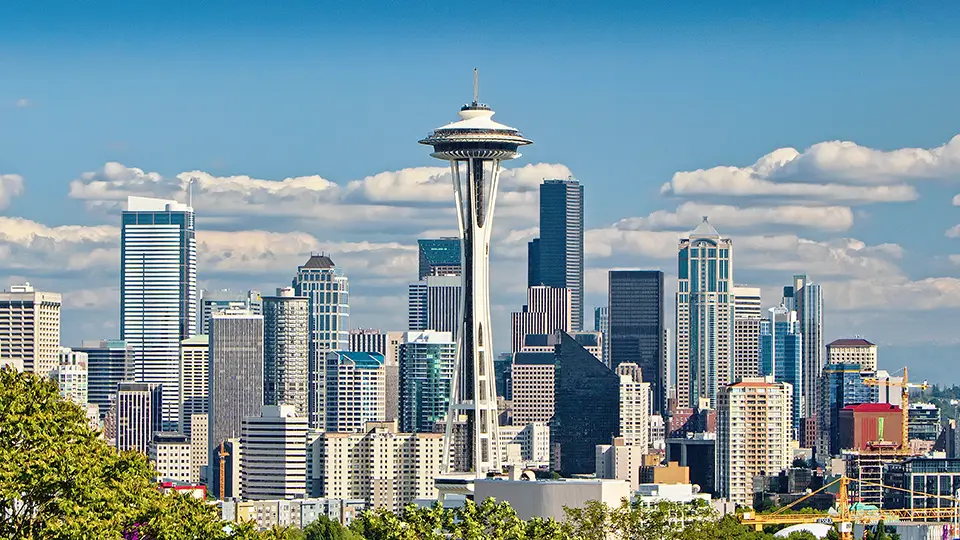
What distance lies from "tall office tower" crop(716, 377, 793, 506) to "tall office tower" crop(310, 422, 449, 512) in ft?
80.7

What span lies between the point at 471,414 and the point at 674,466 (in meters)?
40.6

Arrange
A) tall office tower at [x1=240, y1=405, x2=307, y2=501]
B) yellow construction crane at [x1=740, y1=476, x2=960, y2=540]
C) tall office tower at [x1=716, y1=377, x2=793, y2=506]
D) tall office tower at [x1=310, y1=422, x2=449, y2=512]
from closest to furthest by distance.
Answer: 1. yellow construction crane at [x1=740, y1=476, x2=960, y2=540]
2. tall office tower at [x1=310, y1=422, x2=449, y2=512]
3. tall office tower at [x1=240, y1=405, x2=307, y2=501]
4. tall office tower at [x1=716, y1=377, x2=793, y2=506]

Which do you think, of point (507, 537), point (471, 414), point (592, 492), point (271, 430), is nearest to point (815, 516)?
point (471, 414)

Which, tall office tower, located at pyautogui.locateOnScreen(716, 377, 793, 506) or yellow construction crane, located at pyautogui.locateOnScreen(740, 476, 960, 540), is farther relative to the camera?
tall office tower, located at pyautogui.locateOnScreen(716, 377, 793, 506)

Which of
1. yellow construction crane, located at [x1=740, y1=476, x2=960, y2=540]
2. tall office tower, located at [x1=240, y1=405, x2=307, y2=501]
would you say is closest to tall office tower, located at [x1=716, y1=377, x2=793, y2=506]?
yellow construction crane, located at [x1=740, y1=476, x2=960, y2=540]

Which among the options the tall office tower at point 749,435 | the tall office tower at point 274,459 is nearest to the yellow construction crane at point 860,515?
the tall office tower at point 749,435

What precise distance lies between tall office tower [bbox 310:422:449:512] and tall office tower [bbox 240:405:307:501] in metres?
1.56

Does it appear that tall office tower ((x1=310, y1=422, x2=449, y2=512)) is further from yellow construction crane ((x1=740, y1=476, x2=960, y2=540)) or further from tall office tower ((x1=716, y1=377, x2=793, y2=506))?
yellow construction crane ((x1=740, y1=476, x2=960, y2=540))

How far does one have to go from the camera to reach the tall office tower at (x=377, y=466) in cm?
17475

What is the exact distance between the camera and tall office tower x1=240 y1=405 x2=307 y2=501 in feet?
590

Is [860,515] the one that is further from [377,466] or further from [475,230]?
[377,466]

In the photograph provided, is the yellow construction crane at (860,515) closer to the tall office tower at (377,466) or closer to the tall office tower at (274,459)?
the tall office tower at (377,466)

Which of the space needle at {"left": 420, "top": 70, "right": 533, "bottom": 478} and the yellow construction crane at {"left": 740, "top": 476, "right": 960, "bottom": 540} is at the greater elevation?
the space needle at {"left": 420, "top": 70, "right": 533, "bottom": 478}

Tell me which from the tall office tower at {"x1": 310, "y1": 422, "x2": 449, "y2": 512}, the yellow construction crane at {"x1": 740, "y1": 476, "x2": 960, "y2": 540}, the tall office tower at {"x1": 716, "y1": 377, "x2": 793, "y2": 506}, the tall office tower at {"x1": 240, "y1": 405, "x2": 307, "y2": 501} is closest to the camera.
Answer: the yellow construction crane at {"x1": 740, "y1": 476, "x2": 960, "y2": 540}
